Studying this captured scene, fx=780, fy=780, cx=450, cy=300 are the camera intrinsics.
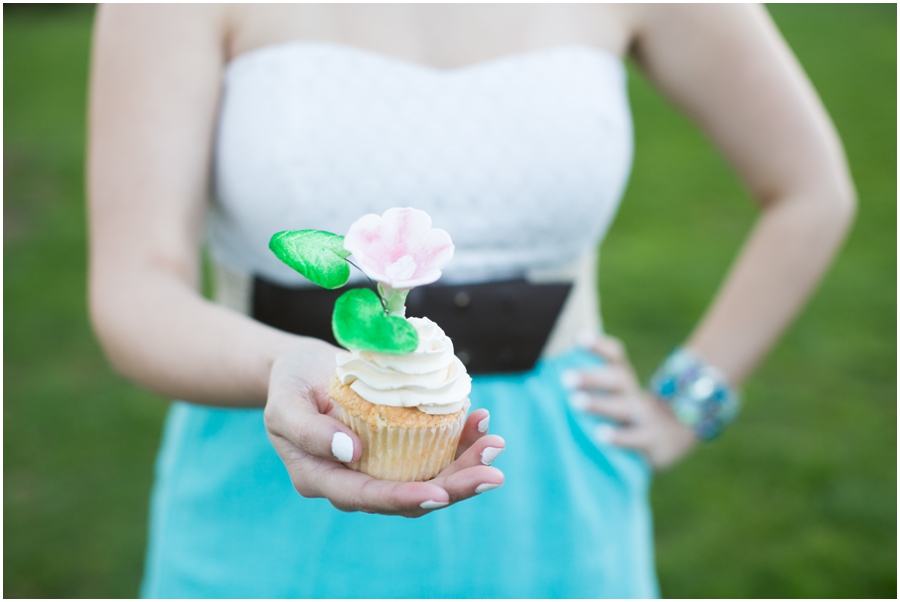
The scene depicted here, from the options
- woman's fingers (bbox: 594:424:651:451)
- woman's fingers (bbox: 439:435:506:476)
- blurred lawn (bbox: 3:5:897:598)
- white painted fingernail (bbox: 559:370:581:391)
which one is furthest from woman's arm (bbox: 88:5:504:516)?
blurred lawn (bbox: 3:5:897:598)

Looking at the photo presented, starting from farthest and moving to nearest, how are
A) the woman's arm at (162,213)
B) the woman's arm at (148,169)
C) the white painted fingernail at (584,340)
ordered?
1. the white painted fingernail at (584,340)
2. the woman's arm at (148,169)
3. the woman's arm at (162,213)

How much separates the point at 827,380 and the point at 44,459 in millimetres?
4430

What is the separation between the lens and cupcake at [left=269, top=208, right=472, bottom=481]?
97 cm

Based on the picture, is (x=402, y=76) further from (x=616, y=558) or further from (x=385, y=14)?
(x=616, y=558)

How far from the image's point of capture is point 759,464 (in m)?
4.00

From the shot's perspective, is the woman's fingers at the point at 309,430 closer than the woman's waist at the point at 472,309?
Yes

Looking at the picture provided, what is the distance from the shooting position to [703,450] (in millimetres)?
4176

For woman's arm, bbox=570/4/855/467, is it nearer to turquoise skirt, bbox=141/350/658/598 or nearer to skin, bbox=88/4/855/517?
skin, bbox=88/4/855/517

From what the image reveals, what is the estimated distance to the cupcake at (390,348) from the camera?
97cm

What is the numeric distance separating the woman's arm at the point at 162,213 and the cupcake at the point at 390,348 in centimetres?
6

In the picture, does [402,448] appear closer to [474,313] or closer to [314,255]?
[314,255]

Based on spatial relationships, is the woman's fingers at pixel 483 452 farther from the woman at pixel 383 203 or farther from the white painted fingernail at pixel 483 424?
the woman at pixel 383 203

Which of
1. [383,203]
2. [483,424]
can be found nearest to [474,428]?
[483,424]

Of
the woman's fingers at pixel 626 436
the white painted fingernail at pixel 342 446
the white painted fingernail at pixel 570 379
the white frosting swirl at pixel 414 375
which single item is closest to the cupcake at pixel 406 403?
the white frosting swirl at pixel 414 375
